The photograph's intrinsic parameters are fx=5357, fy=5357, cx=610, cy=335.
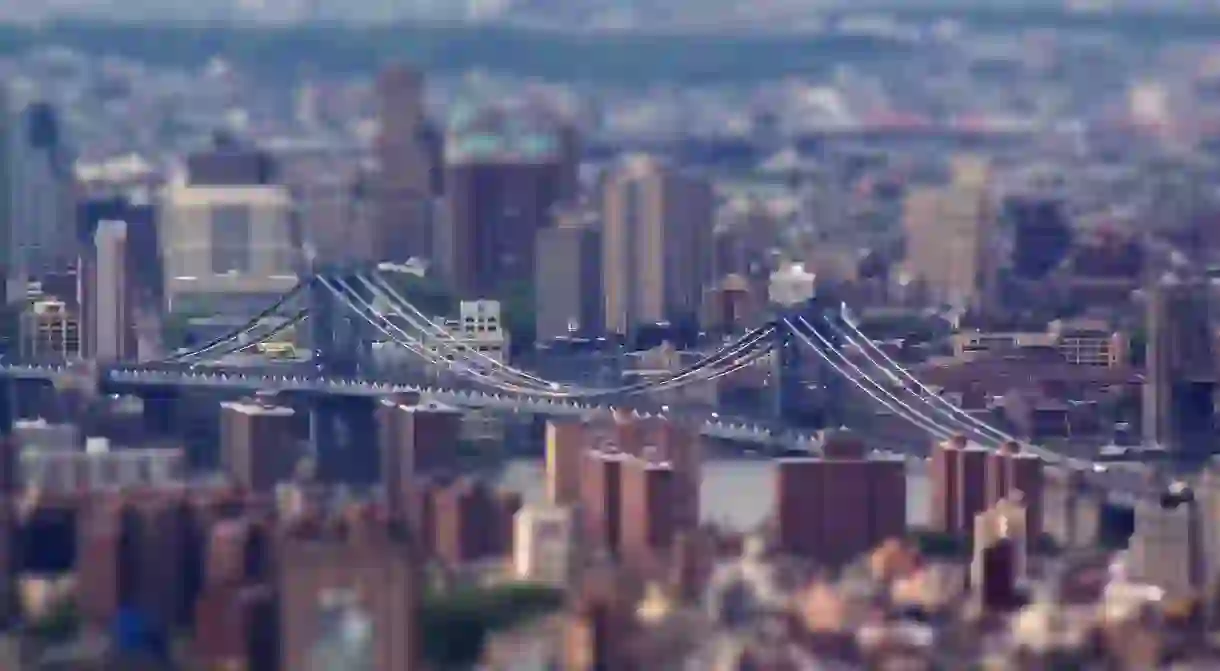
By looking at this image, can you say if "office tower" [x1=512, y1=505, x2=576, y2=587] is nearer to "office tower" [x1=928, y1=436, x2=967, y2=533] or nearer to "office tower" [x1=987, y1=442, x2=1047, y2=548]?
"office tower" [x1=928, y1=436, x2=967, y2=533]

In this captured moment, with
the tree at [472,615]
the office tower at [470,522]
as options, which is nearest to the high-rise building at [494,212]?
the office tower at [470,522]

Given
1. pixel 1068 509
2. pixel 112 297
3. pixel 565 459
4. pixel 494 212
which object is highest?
pixel 494 212

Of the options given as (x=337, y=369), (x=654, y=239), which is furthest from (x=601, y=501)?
(x=654, y=239)

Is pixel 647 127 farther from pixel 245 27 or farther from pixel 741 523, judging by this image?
pixel 741 523

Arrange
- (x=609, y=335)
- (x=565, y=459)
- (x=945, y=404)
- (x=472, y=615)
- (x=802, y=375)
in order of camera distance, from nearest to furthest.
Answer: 1. (x=472, y=615)
2. (x=565, y=459)
3. (x=945, y=404)
4. (x=802, y=375)
5. (x=609, y=335)

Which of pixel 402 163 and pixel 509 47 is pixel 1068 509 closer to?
pixel 509 47

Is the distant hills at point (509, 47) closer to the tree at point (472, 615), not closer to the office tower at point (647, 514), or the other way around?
the office tower at point (647, 514)

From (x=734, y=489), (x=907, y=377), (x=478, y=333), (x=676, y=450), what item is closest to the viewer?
(x=734, y=489)
